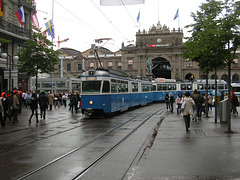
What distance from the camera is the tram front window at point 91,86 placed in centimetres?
1928

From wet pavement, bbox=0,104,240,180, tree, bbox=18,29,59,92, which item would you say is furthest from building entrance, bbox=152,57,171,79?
wet pavement, bbox=0,104,240,180

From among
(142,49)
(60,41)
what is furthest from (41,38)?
(142,49)

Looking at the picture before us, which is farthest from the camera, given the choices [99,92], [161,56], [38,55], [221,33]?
[161,56]

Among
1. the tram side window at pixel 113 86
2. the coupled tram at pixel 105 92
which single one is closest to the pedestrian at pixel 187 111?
the coupled tram at pixel 105 92

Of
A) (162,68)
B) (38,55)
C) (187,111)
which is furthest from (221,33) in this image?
(162,68)

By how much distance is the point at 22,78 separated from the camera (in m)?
36.8

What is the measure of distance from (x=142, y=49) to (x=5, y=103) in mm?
66959

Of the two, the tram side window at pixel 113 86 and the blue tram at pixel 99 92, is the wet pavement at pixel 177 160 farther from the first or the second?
the tram side window at pixel 113 86

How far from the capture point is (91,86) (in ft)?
63.7

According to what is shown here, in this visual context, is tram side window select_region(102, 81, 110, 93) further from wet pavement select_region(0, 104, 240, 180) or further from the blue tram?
wet pavement select_region(0, 104, 240, 180)

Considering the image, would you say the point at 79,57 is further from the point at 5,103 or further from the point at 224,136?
the point at 224,136

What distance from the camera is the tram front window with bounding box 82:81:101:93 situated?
19281 millimetres

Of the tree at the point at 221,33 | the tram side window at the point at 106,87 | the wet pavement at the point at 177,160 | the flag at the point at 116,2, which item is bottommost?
the wet pavement at the point at 177,160

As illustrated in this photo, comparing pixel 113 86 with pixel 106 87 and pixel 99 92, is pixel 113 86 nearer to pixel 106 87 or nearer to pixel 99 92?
pixel 106 87
